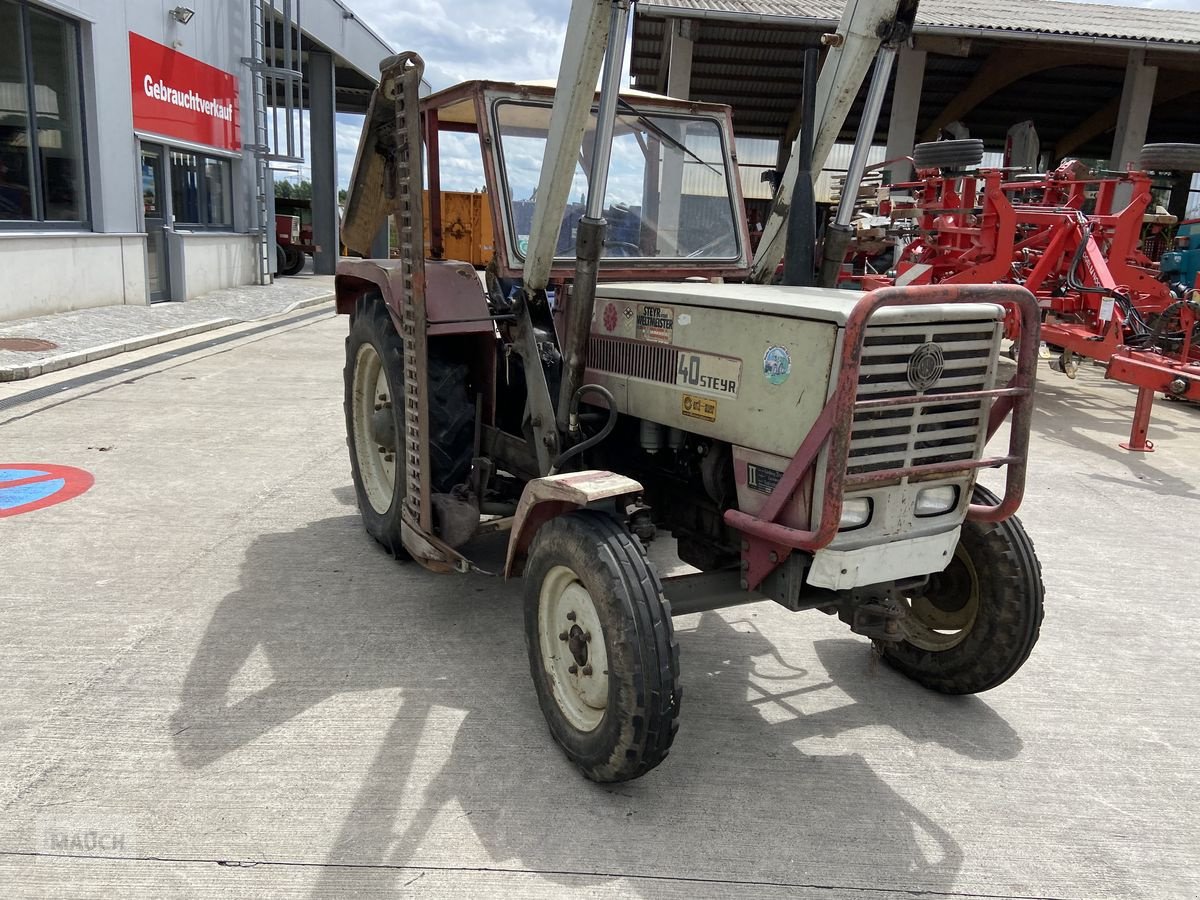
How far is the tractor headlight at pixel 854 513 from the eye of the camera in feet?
8.58

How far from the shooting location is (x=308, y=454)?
20.2 ft

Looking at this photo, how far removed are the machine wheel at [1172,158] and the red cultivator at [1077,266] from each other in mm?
148

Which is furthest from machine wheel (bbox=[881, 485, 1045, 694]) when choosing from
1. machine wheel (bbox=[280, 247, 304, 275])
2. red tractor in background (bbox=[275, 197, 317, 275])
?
machine wheel (bbox=[280, 247, 304, 275])

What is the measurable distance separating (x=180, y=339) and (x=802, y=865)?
10649mm

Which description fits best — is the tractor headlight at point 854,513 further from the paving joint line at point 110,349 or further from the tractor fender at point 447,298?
the paving joint line at point 110,349

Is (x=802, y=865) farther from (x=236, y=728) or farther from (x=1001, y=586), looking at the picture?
(x=236, y=728)

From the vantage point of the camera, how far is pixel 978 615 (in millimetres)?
3178

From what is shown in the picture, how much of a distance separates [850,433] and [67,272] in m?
11.4

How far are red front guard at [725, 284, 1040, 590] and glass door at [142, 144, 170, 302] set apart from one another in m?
13.1

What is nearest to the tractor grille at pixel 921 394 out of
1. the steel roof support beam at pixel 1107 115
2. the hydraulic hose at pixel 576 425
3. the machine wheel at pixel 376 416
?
the hydraulic hose at pixel 576 425

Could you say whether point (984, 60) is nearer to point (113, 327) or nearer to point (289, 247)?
Answer: point (289, 247)

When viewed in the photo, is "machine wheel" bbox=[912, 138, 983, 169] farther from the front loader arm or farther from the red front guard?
the red front guard

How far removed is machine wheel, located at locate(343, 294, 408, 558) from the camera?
13.1 ft

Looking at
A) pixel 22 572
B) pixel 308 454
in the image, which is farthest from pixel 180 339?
pixel 22 572
